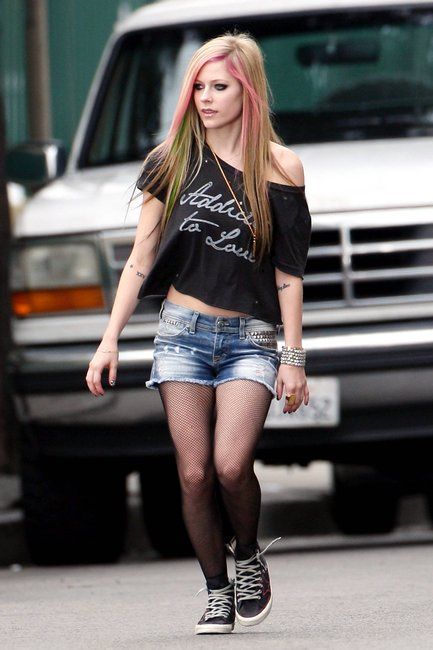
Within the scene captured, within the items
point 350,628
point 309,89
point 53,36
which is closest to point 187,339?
point 350,628

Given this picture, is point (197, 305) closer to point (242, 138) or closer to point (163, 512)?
point (242, 138)

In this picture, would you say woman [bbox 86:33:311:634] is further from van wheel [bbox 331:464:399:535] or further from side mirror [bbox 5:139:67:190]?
van wheel [bbox 331:464:399:535]

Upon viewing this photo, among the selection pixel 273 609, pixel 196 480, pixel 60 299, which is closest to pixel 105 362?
pixel 196 480

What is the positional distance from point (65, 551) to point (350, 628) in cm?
258

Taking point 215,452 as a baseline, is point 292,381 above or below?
above

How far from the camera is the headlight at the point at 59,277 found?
7.09 meters

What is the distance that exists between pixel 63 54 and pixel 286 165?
407 inches

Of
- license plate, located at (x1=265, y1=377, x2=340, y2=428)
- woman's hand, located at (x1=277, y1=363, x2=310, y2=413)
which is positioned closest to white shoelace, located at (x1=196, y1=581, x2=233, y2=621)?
woman's hand, located at (x1=277, y1=363, x2=310, y2=413)

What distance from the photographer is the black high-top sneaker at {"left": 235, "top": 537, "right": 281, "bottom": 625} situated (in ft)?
16.6

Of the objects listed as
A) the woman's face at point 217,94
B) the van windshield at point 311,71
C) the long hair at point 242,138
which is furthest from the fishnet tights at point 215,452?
the van windshield at point 311,71

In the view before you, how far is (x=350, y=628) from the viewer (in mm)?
5141

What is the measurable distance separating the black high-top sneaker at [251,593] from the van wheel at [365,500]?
4.13m

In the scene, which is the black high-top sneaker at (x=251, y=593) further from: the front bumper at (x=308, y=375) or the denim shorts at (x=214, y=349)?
the front bumper at (x=308, y=375)

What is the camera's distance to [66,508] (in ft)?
24.4
